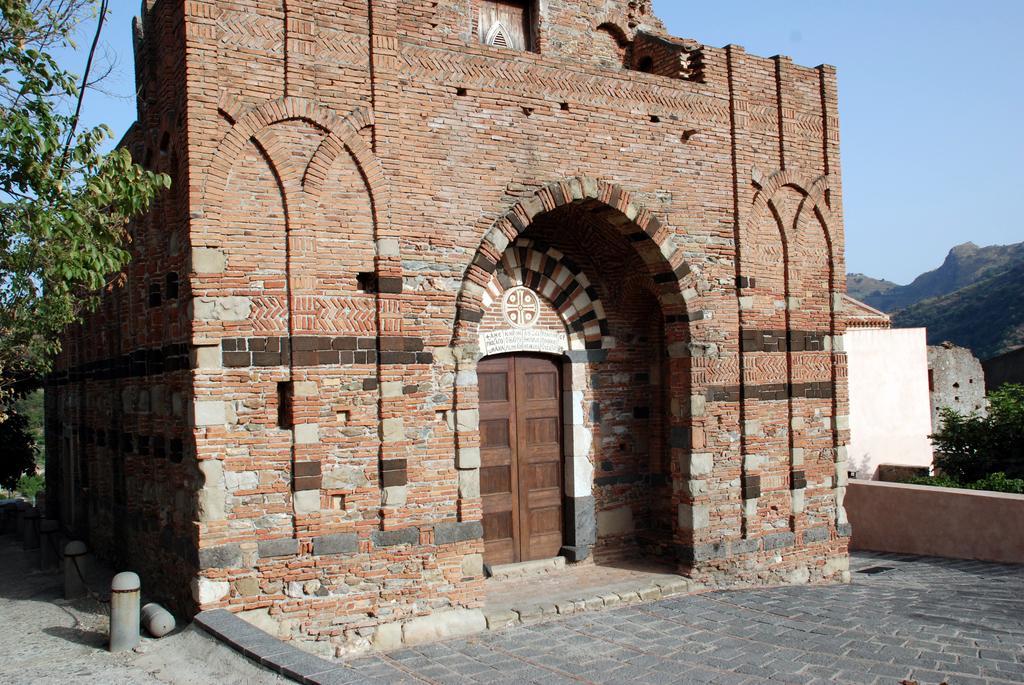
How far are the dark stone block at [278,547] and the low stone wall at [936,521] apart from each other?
9.49 m

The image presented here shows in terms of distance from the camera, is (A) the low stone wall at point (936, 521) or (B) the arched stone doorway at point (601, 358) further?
(A) the low stone wall at point (936, 521)

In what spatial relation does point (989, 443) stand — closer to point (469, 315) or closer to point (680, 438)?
point (680, 438)

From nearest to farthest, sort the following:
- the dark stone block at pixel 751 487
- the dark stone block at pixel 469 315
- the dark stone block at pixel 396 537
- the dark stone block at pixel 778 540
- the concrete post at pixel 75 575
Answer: the dark stone block at pixel 396 537
the dark stone block at pixel 469 315
the concrete post at pixel 75 575
the dark stone block at pixel 751 487
the dark stone block at pixel 778 540

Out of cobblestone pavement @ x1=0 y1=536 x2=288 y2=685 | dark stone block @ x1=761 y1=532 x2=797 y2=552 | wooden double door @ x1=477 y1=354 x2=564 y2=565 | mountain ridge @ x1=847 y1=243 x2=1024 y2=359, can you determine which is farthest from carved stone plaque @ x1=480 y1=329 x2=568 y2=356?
mountain ridge @ x1=847 y1=243 x2=1024 y2=359

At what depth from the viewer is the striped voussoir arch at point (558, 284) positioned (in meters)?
10.0

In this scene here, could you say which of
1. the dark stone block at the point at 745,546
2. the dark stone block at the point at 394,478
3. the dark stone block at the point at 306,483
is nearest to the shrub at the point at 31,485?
the dark stone block at the point at 306,483

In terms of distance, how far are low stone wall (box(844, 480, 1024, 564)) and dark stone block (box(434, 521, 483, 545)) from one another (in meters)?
7.62

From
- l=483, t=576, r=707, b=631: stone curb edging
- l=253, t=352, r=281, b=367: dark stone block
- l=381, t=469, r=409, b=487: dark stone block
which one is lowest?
l=483, t=576, r=707, b=631: stone curb edging

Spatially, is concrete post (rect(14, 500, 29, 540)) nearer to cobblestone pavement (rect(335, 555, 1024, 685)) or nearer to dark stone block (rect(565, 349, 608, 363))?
cobblestone pavement (rect(335, 555, 1024, 685))

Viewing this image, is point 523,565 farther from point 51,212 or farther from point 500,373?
point 51,212

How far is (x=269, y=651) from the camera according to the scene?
632cm

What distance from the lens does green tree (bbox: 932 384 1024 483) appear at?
15148 millimetres

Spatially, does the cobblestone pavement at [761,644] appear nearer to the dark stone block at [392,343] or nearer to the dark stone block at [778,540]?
the dark stone block at [778,540]

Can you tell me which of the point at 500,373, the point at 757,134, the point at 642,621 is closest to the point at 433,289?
the point at 500,373
